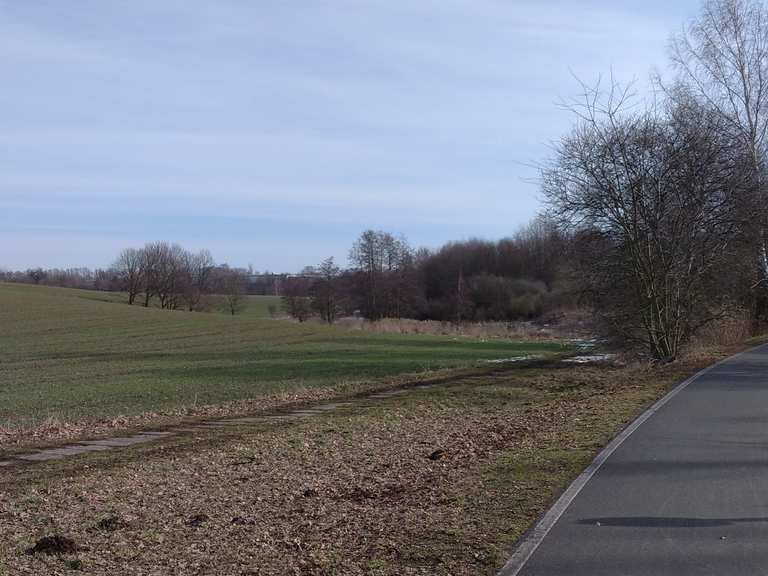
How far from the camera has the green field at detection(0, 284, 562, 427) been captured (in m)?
22.6

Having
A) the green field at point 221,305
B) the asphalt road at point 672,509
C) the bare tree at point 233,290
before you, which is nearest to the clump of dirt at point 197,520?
the asphalt road at point 672,509

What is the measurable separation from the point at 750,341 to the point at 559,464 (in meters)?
24.9

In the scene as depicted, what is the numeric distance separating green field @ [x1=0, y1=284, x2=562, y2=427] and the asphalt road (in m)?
12.6

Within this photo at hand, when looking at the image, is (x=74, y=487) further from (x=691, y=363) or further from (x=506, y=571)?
(x=691, y=363)

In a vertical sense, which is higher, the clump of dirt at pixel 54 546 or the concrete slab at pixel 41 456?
the clump of dirt at pixel 54 546

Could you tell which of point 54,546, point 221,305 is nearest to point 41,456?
point 54,546

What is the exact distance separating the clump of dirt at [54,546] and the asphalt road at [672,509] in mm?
3322

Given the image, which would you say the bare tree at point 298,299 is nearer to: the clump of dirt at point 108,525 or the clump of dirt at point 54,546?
the clump of dirt at point 108,525

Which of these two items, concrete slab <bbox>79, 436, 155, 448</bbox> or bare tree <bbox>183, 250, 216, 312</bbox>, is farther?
bare tree <bbox>183, 250, 216, 312</bbox>

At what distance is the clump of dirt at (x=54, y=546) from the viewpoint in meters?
6.10

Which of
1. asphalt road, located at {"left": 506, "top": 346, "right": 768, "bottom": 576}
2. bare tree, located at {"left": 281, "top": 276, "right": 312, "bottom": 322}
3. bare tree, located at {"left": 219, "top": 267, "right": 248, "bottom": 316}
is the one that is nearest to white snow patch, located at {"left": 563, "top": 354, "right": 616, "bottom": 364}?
asphalt road, located at {"left": 506, "top": 346, "right": 768, "bottom": 576}

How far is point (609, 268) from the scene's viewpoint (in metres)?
25.0

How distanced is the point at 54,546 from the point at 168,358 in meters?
35.7

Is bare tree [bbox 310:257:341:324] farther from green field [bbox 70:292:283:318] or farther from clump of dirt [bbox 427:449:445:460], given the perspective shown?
clump of dirt [bbox 427:449:445:460]
